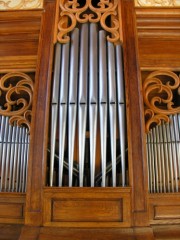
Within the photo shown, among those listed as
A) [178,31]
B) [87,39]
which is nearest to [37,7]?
[87,39]

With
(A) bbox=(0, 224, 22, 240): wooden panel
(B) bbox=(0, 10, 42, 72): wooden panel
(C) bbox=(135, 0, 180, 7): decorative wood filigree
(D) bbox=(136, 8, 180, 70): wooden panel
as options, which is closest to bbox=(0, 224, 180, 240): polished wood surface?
(A) bbox=(0, 224, 22, 240): wooden panel

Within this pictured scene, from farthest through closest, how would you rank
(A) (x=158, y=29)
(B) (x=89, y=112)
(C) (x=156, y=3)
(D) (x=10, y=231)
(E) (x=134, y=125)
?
(C) (x=156, y=3)
(A) (x=158, y=29)
(B) (x=89, y=112)
(E) (x=134, y=125)
(D) (x=10, y=231)

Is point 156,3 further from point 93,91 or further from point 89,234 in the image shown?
point 89,234

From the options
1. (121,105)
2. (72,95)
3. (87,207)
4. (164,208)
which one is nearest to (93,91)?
(72,95)

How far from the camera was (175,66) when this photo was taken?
3371 mm

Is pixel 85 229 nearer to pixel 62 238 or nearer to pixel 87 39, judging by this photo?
pixel 62 238

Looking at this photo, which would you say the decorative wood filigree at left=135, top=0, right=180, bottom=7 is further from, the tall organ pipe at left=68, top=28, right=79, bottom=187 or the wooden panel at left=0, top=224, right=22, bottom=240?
the wooden panel at left=0, top=224, right=22, bottom=240

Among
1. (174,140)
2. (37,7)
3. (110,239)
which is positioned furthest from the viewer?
(37,7)

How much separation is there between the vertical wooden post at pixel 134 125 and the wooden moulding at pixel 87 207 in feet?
0.32

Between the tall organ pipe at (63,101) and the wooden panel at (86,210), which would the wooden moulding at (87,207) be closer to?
the wooden panel at (86,210)

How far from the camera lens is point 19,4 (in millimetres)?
3875

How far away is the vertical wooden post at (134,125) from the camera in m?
2.72

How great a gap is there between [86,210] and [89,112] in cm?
100

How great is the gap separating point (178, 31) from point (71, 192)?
7.79ft
